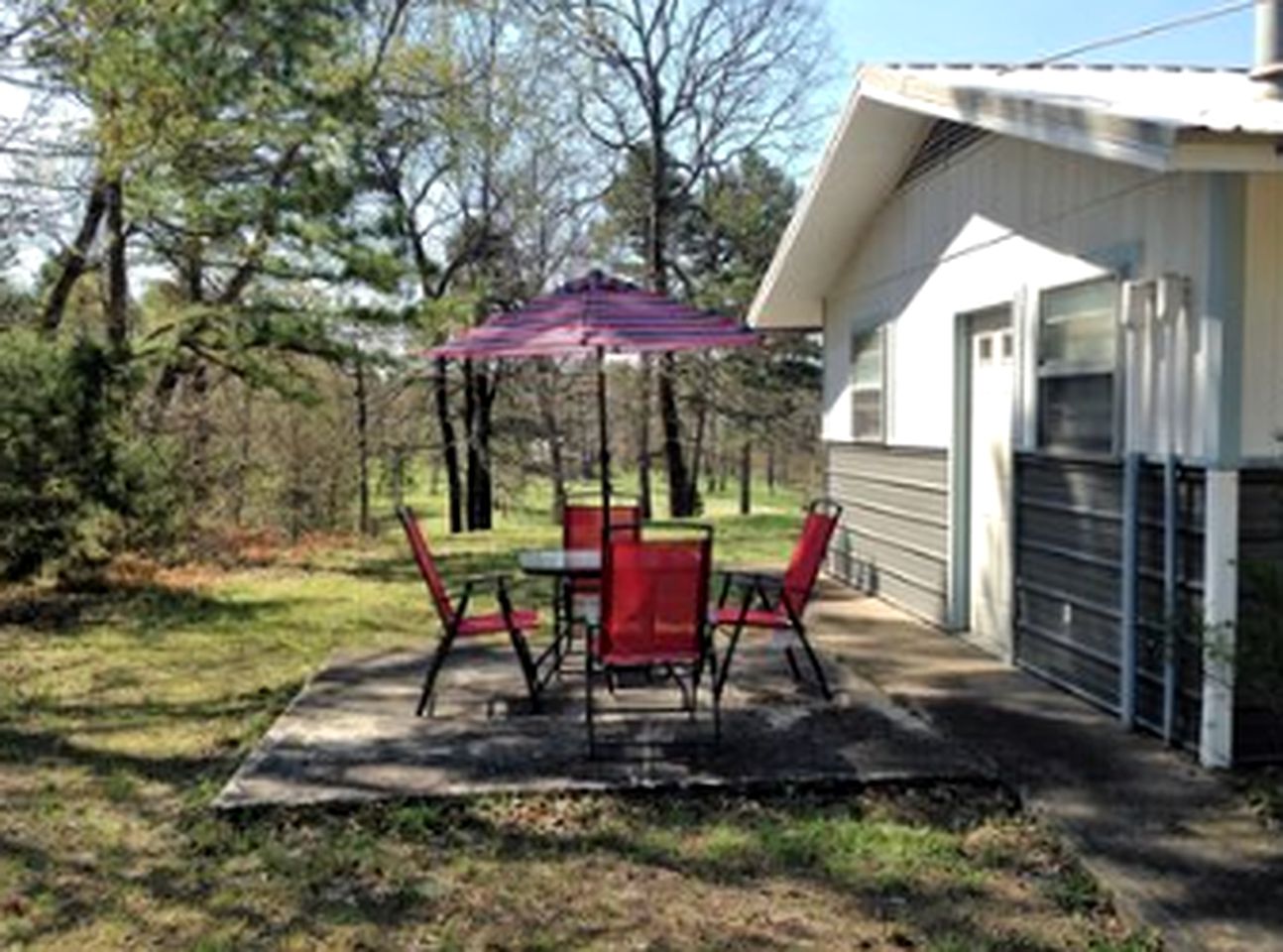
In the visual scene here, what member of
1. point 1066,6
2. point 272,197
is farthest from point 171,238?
point 1066,6

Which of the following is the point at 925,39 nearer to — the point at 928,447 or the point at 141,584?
the point at 928,447

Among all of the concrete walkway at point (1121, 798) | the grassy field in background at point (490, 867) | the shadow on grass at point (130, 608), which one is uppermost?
the shadow on grass at point (130, 608)

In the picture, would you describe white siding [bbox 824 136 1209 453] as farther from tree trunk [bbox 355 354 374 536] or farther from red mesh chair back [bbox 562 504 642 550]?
tree trunk [bbox 355 354 374 536]

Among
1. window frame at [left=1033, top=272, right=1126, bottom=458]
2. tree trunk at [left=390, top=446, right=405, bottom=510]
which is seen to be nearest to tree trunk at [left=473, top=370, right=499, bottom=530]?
tree trunk at [left=390, top=446, right=405, bottom=510]

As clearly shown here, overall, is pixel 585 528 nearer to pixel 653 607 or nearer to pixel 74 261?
pixel 653 607

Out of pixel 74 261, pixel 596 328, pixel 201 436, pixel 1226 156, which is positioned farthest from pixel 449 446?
pixel 1226 156

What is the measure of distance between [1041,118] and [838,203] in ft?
14.7

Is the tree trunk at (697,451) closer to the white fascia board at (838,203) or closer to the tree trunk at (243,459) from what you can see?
the tree trunk at (243,459)

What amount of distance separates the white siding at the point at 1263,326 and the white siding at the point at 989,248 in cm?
19

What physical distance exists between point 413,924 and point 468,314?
38.4 feet

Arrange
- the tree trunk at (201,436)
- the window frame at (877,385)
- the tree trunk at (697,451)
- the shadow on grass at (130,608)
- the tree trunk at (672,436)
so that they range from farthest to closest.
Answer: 1. the tree trunk at (697,451)
2. the tree trunk at (672,436)
3. the tree trunk at (201,436)
4. the window frame at (877,385)
5. the shadow on grass at (130,608)

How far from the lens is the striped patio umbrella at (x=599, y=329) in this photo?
5871 millimetres

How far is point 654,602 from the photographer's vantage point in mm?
5246

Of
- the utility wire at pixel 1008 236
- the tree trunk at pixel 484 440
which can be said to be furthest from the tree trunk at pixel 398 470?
the utility wire at pixel 1008 236
